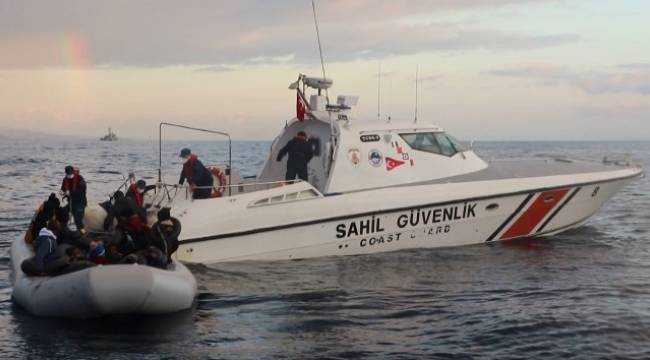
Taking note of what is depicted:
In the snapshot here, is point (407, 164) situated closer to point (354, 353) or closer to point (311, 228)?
point (311, 228)

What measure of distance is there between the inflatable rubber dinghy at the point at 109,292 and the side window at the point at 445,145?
5977 millimetres

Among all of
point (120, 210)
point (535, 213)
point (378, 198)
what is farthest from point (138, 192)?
point (535, 213)

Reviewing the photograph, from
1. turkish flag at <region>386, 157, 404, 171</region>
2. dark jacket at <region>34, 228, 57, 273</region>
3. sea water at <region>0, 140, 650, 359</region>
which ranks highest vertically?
turkish flag at <region>386, 157, 404, 171</region>

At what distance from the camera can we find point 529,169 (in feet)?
43.8

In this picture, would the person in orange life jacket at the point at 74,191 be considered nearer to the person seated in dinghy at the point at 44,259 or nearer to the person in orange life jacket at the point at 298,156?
the person seated in dinghy at the point at 44,259

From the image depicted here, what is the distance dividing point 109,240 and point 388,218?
14.0ft

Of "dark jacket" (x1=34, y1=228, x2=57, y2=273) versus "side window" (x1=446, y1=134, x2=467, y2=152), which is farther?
"side window" (x1=446, y1=134, x2=467, y2=152)

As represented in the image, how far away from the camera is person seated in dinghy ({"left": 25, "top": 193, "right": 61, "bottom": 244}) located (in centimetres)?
981

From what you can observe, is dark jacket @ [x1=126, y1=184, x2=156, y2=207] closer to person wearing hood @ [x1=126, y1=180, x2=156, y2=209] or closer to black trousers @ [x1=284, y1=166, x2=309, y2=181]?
person wearing hood @ [x1=126, y1=180, x2=156, y2=209]

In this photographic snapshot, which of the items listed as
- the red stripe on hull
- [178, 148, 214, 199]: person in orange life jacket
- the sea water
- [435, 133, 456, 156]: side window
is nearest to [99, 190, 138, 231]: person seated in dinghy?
[178, 148, 214, 199]: person in orange life jacket

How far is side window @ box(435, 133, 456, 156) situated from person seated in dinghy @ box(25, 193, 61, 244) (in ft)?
21.1

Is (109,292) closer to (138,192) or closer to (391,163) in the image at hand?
(138,192)

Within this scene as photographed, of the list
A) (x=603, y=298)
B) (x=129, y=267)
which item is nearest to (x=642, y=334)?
(x=603, y=298)

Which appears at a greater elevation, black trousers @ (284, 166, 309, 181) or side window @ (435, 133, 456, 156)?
side window @ (435, 133, 456, 156)
